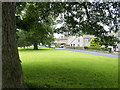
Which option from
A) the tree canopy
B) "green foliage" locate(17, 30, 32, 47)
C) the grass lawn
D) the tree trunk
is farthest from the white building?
the tree trunk

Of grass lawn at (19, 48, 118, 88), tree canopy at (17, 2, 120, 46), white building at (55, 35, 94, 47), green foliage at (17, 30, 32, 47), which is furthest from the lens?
white building at (55, 35, 94, 47)

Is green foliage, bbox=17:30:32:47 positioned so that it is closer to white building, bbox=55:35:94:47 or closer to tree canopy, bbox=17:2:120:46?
white building, bbox=55:35:94:47

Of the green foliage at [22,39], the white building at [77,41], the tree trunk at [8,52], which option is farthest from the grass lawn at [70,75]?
the white building at [77,41]

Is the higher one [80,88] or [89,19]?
[89,19]

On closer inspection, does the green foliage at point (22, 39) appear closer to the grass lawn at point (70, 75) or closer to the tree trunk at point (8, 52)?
the grass lawn at point (70, 75)

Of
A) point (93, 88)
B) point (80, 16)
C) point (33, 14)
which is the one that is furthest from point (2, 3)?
point (80, 16)

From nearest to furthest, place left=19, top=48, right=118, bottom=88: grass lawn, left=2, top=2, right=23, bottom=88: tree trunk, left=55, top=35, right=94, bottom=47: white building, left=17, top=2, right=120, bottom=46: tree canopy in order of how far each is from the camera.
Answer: left=2, top=2, right=23, bottom=88: tree trunk → left=19, top=48, right=118, bottom=88: grass lawn → left=17, top=2, right=120, bottom=46: tree canopy → left=55, top=35, right=94, bottom=47: white building

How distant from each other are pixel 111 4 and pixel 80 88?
4381 mm

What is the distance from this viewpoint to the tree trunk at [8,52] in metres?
2.58

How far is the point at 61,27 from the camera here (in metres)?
6.48

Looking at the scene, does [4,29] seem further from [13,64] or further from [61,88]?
[61,88]

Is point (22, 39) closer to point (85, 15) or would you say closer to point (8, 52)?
point (85, 15)

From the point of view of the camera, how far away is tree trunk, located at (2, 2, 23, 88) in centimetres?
258

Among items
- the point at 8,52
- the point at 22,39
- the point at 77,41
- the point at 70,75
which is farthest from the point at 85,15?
the point at 77,41
